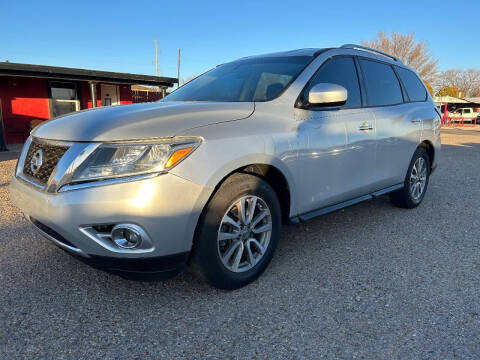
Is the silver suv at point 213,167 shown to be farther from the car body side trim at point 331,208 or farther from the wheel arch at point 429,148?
the wheel arch at point 429,148

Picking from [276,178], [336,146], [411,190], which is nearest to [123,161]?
[276,178]

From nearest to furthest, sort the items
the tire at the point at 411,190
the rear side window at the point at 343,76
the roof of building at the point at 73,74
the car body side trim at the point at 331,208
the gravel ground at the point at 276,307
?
the gravel ground at the point at 276,307
the car body side trim at the point at 331,208
the rear side window at the point at 343,76
the tire at the point at 411,190
the roof of building at the point at 73,74

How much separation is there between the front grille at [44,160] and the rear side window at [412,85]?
12.8 ft

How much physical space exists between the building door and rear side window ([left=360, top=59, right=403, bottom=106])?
1325 cm

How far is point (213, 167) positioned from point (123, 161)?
0.52 metres

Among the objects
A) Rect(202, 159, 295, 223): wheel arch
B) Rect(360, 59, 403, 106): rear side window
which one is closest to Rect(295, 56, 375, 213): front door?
Rect(202, 159, 295, 223): wheel arch

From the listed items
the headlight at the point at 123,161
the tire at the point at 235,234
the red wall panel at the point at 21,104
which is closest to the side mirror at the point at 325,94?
the tire at the point at 235,234

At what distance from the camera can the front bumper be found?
6.52 ft

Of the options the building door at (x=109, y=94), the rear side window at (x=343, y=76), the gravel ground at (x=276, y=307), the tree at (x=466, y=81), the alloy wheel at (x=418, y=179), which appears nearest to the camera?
the gravel ground at (x=276, y=307)

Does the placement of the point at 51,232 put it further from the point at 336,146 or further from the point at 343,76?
the point at 343,76

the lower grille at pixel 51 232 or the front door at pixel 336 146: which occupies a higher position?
the front door at pixel 336 146

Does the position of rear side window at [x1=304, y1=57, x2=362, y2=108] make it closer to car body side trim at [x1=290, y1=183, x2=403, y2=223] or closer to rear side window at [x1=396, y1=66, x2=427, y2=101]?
car body side trim at [x1=290, y1=183, x2=403, y2=223]

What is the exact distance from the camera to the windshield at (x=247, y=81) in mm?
3041

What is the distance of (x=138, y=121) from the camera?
7.11 feet
